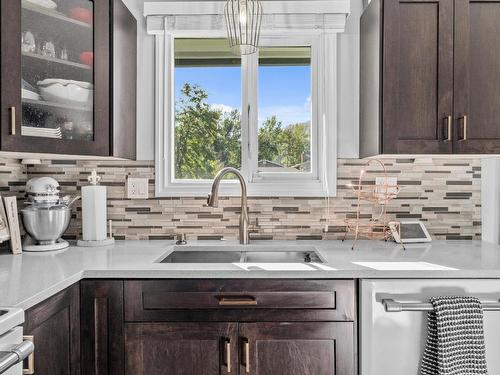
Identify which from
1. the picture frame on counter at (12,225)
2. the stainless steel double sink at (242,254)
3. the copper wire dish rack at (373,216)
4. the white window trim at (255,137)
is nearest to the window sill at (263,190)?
the white window trim at (255,137)

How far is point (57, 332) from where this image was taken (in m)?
1.32

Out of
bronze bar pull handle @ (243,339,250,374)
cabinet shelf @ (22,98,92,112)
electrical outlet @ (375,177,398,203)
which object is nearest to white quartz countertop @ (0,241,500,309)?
bronze bar pull handle @ (243,339,250,374)

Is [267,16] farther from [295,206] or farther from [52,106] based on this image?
[52,106]

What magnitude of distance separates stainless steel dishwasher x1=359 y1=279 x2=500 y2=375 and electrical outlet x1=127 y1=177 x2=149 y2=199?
4.11ft

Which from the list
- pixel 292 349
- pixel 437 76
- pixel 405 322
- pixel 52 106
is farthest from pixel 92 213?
pixel 437 76

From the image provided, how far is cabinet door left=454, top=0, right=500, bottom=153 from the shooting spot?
179cm

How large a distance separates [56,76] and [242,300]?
1168 mm

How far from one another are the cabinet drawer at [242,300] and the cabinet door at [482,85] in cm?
90

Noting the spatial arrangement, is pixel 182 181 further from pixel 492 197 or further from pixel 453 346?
pixel 492 197

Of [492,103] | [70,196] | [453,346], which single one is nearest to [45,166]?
[70,196]

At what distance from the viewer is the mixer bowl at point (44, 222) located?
179cm

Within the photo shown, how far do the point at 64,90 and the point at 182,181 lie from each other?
0.77 m

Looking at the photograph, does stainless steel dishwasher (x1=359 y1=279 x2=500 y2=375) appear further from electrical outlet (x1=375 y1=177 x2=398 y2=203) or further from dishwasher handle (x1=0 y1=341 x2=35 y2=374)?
dishwasher handle (x1=0 y1=341 x2=35 y2=374)

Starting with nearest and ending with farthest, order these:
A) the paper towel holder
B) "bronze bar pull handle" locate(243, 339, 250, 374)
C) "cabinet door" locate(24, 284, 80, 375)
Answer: "cabinet door" locate(24, 284, 80, 375) → "bronze bar pull handle" locate(243, 339, 250, 374) → the paper towel holder
